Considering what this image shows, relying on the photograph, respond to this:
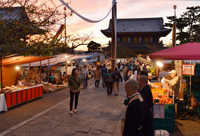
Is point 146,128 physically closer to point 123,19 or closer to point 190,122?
point 190,122

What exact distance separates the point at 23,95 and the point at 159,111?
6.85 meters

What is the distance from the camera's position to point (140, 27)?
50094mm

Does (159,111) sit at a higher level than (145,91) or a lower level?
lower

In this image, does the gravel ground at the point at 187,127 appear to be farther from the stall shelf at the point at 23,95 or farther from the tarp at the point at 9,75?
the tarp at the point at 9,75

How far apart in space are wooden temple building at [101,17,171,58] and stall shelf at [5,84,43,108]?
29333 mm

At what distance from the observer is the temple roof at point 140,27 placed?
46.0 meters

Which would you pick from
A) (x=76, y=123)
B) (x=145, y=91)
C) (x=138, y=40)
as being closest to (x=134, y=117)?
(x=145, y=91)

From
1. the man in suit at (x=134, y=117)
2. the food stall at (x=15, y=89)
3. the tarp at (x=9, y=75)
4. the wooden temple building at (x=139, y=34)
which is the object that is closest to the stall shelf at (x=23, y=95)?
the food stall at (x=15, y=89)

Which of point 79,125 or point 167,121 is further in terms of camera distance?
point 79,125

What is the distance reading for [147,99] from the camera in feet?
12.3

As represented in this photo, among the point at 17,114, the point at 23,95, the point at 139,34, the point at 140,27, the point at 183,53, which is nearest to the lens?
the point at 183,53

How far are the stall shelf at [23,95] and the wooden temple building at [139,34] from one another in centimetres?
2933

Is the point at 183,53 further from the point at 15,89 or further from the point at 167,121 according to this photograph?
the point at 15,89

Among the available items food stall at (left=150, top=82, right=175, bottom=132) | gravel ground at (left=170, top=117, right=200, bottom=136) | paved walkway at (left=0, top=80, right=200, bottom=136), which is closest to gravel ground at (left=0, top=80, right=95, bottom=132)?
paved walkway at (left=0, top=80, right=200, bottom=136)
